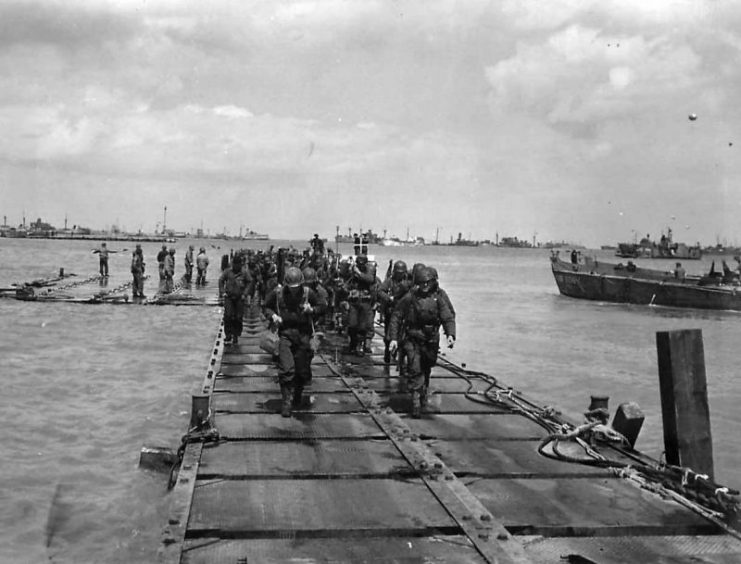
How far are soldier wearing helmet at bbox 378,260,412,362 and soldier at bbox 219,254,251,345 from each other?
10.8ft

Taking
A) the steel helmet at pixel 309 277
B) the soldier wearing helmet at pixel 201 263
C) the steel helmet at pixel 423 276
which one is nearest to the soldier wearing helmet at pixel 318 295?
the steel helmet at pixel 309 277

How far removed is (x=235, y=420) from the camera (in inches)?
389

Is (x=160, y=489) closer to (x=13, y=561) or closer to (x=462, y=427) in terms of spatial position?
(x=13, y=561)

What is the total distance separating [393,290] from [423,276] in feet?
15.2

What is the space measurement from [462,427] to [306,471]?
2.92 meters

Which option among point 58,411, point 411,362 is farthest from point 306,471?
point 58,411

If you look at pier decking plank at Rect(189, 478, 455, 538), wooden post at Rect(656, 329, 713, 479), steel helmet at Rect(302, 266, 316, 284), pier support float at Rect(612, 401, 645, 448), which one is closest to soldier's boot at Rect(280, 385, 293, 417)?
steel helmet at Rect(302, 266, 316, 284)

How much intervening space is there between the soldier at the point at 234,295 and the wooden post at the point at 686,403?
1073 cm

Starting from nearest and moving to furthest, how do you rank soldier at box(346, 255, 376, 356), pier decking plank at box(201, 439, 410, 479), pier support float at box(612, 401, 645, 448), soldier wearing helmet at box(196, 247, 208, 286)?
1. pier decking plank at box(201, 439, 410, 479)
2. pier support float at box(612, 401, 645, 448)
3. soldier at box(346, 255, 376, 356)
4. soldier wearing helmet at box(196, 247, 208, 286)

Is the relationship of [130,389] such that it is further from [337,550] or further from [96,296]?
[96,296]

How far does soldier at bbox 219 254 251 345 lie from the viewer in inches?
674

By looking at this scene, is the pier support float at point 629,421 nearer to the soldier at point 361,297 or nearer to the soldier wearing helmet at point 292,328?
the soldier wearing helmet at point 292,328

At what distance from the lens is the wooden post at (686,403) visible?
8.39 metres

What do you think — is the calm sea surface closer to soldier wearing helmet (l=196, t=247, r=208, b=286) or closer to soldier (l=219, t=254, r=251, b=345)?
soldier (l=219, t=254, r=251, b=345)
